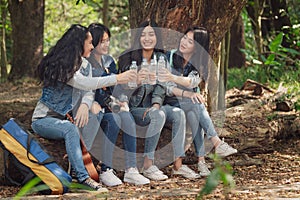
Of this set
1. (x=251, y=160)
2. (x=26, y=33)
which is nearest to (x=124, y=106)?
(x=251, y=160)

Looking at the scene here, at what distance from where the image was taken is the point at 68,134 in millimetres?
5121

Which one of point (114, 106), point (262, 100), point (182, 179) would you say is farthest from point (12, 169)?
point (262, 100)

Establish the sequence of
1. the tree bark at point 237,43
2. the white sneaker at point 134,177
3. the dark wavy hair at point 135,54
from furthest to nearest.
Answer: the tree bark at point 237,43 → the dark wavy hair at point 135,54 → the white sneaker at point 134,177

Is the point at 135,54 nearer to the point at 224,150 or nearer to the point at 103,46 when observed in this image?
the point at 103,46

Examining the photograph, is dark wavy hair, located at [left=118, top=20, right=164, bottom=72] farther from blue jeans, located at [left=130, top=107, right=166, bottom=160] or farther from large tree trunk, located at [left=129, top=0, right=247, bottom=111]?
large tree trunk, located at [left=129, top=0, right=247, bottom=111]

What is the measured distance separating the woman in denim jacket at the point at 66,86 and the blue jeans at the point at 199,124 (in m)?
0.75

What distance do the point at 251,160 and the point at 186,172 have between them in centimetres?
81

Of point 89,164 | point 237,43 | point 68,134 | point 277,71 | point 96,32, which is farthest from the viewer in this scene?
point 237,43

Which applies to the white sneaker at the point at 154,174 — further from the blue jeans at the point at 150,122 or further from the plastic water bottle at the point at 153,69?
the plastic water bottle at the point at 153,69

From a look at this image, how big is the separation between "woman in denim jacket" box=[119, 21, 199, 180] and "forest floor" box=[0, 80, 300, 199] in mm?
204

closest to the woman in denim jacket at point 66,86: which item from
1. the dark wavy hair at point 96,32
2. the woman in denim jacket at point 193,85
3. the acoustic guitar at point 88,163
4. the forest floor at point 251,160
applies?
the acoustic guitar at point 88,163

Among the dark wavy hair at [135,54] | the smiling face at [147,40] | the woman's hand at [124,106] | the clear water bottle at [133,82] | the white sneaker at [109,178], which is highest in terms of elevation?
the smiling face at [147,40]

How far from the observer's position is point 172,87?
579cm

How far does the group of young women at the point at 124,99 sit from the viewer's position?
527 cm
